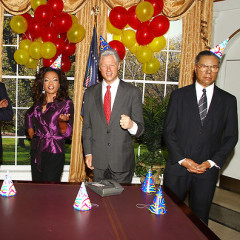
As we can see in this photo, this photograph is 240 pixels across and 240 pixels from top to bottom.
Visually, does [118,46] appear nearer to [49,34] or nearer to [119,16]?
[119,16]

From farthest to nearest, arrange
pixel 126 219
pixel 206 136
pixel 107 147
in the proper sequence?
pixel 107 147 → pixel 206 136 → pixel 126 219

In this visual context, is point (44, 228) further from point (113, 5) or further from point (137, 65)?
point (137, 65)

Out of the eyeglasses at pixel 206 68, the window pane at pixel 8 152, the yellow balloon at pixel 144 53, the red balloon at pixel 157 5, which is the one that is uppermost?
the red balloon at pixel 157 5

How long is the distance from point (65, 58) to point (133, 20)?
107 centimetres

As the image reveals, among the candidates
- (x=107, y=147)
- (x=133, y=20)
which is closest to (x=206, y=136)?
(x=107, y=147)

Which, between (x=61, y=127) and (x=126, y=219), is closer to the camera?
(x=126, y=219)

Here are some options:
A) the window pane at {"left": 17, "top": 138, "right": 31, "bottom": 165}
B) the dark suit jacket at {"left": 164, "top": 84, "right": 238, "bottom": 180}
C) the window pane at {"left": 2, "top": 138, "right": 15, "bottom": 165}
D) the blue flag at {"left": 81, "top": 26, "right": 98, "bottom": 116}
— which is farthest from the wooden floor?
the window pane at {"left": 2, "top": 138, "right": 15, "bottom": 165}

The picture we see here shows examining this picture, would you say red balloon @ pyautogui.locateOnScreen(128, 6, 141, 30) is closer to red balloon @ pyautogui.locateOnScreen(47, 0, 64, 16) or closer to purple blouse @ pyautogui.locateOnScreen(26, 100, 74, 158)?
red balloon @ pyautogui.locateOnScreen(47, 0, 64, 16)

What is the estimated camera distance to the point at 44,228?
152cm

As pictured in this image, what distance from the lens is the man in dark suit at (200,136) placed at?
2502 millimetres

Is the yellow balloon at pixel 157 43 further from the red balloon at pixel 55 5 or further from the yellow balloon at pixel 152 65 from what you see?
the red balloon at pixel 55 5

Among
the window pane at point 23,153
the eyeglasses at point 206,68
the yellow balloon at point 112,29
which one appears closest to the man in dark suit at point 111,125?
the eyeglasses at point 206,68

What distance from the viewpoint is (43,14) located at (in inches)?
154

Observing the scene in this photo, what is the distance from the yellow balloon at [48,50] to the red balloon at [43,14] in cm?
29
